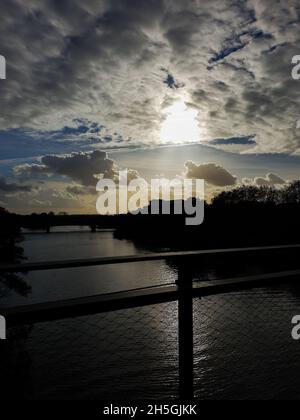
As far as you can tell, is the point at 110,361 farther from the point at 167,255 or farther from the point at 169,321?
the point at 167,255

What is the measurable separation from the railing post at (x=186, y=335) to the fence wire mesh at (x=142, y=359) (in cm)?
866

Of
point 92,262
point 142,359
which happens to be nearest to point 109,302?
point 92,262

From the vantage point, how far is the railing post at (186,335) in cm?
258

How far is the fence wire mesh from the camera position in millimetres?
13555

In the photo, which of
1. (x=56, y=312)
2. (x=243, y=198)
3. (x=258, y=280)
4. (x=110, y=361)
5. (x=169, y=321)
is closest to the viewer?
(x=56, y=312)

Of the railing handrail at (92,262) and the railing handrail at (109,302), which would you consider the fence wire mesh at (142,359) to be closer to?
the railing handrail at (109,302)

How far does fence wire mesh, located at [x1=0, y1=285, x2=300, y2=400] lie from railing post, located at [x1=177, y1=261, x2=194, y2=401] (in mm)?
8656

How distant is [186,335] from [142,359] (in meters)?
16.2

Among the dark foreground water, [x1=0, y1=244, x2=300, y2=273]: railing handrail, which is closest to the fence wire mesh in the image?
the dark foreground water

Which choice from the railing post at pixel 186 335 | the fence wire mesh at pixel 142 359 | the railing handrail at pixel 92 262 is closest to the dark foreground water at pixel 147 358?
the fence wire mesh at pixel 142 359

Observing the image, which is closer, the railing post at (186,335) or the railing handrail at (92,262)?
the railing handrail at (92,262)
